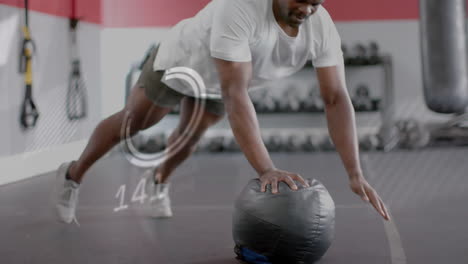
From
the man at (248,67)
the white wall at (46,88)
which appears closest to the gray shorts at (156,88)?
the man at (248,67)

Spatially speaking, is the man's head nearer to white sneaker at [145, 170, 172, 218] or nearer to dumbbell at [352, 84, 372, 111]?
white sneaker at [145, 170, 172, 218]

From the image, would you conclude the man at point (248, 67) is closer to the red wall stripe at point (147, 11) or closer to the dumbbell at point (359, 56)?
the red wall stripe at point (147, 11)

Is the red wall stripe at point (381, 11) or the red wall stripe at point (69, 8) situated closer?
the red wall stripe at point (69, 8)

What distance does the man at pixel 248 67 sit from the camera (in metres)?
1.58

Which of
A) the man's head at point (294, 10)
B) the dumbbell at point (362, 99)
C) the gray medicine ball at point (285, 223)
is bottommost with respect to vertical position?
the dumbbell at point (362, 99)

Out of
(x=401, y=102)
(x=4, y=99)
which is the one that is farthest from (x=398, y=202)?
(x=401, y=102)

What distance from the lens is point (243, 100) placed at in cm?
159

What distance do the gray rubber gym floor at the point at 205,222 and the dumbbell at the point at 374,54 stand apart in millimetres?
1372

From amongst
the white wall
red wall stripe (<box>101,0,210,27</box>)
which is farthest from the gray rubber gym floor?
red wall stripe (<box>101,0,210,27</box>)

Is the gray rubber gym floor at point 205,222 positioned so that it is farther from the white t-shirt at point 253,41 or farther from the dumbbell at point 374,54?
the dumbbell at point 374,54

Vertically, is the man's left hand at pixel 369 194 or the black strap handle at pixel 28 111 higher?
the man's left hand at pixel 369 194

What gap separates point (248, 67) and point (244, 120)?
164 mm

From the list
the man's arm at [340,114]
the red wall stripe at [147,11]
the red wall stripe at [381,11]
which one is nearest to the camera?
the man's arm at [340,114]

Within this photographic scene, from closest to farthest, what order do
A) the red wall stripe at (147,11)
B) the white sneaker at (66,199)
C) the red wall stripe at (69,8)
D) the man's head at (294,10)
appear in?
the man's head at (294,10) → the white sneaker at (66,199) → the red wall stripe at (69,8) → the red wall stripe at (147,11)
